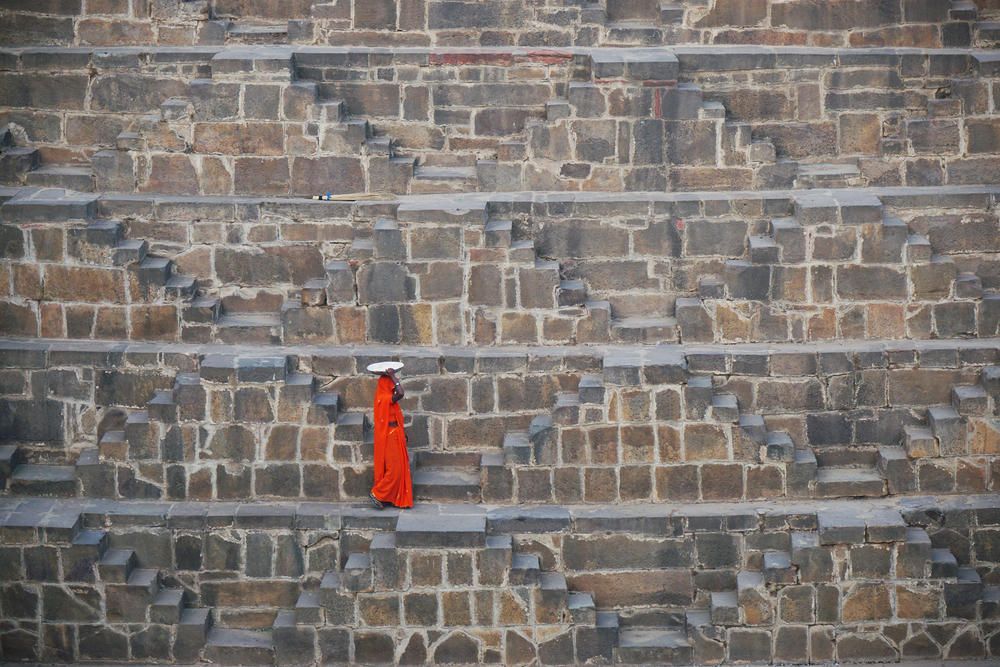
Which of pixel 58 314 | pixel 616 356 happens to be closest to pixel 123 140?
pixel 58 314

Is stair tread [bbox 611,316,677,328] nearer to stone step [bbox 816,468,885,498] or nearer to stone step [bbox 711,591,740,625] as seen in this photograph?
stone step [bbox 816,468,885,498]

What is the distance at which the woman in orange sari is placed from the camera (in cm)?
1413

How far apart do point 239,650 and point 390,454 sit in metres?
2.63

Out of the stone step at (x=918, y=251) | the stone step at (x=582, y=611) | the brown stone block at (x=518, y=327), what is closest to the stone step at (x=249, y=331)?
the brown stone block at (x=518, y=327)

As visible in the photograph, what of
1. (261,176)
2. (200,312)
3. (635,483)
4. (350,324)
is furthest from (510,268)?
(200,312)

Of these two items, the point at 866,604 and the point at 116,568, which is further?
the point at 116,568

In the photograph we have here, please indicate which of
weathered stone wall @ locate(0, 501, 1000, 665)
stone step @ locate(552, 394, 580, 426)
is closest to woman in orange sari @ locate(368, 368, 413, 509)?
weathered stone wall @ locate(0, 501, 1000, 665)

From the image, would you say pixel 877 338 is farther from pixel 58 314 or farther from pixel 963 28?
pixel 58 314

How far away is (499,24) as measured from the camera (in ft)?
54.5

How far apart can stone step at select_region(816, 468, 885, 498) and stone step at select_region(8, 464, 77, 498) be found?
8.13 metres

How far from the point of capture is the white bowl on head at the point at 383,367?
13852 millimetres

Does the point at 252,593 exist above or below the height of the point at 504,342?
below

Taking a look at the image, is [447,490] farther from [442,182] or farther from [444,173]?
[444,173]

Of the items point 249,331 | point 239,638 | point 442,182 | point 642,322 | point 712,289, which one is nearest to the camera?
point 239,638
